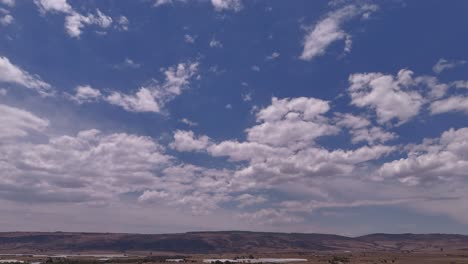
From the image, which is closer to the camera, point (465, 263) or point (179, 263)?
point (465, 263)

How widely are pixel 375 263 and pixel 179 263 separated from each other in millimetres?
63497

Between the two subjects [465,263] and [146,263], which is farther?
[146,263]

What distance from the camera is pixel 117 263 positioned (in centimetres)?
15700

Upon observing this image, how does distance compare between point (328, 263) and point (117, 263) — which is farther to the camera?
point (117, 263)

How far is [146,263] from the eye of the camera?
511ft

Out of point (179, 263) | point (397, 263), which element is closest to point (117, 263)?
point (179, 263)

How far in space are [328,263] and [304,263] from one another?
8.10 metres

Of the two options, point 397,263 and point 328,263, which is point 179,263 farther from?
point 397,263

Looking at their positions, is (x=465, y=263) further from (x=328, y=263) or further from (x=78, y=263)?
(x=78, y=263)

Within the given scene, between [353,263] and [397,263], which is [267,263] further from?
[397,263]

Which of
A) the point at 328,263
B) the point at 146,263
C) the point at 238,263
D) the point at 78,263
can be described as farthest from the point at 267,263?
the point at 78,263

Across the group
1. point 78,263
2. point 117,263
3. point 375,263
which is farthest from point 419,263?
point 78,263

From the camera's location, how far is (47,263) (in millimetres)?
153875

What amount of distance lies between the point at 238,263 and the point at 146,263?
32128 millimetres
